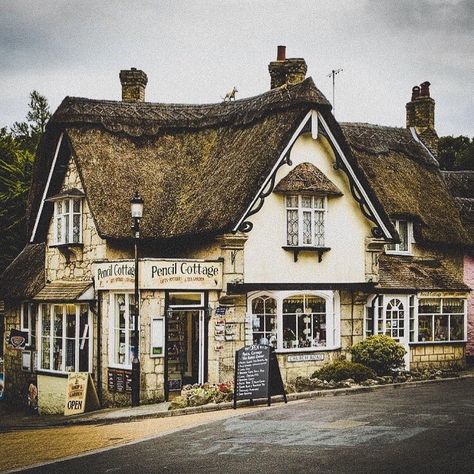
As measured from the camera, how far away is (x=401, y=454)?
504 inches

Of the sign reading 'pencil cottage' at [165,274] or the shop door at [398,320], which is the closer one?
the sign reading 'pencil cottage' at [165,274]

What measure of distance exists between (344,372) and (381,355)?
1.57 metres

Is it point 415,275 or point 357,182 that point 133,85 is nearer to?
point 357,182

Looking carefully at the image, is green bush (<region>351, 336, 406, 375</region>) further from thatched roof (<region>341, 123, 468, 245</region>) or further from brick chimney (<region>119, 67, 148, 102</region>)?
brick chimney (<region>119, 67, 148, 102</region>)

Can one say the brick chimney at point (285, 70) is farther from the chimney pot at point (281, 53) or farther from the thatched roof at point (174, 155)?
the thatched roof at point (174, 155)

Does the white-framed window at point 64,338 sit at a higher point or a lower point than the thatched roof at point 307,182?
lower

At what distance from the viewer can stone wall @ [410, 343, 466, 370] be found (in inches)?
1105

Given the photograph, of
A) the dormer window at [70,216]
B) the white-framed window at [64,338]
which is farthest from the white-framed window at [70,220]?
the white-framed window at [64,338]

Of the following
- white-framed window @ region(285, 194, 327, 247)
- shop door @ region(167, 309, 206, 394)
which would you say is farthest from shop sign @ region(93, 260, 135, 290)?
white-framed window @ region(285, 194, 327, 247)

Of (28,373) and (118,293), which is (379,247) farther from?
(28,373)

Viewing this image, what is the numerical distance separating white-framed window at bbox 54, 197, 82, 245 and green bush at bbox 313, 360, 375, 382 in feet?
27.7

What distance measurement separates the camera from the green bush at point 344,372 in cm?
2302

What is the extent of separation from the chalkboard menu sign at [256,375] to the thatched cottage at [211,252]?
316 cm

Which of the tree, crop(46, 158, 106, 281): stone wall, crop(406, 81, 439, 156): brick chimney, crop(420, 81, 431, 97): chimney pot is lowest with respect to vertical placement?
crop(46, 158, 106, 281): stone wall
